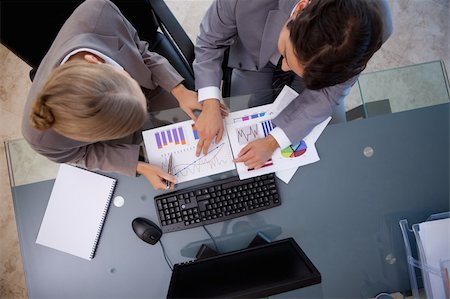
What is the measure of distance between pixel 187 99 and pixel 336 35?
0.53 metres

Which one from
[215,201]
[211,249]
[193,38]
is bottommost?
[211,249]

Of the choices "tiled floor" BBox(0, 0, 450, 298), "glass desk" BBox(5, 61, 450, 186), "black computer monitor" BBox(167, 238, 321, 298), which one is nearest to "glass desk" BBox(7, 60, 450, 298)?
"glass desk" BBox(5, 61, 450, 186)

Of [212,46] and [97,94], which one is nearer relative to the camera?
[97,94]

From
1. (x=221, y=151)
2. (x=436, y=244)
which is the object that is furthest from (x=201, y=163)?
(x=436, y=244)

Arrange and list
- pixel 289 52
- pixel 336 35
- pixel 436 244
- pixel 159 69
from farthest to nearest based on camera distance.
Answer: pixel 159 69, pixel 436 244, pixel 289 52, pixel 336 35

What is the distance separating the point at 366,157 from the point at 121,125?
709 mm

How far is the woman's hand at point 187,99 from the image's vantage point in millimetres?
1150

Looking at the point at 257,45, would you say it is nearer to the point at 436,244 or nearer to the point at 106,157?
the point at 106,157

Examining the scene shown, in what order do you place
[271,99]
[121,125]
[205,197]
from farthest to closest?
[271,99] < [205,197] < [121,125]

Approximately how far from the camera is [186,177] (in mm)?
1096

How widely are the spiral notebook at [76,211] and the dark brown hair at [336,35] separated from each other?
0.64m

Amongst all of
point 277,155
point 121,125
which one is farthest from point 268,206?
point 121,125

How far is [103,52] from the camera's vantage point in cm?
94

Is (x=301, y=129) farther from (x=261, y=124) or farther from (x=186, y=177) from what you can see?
(x=186, y=177)
